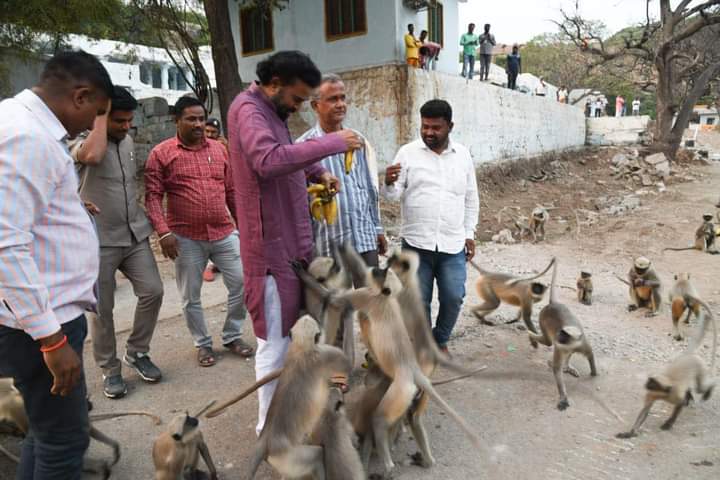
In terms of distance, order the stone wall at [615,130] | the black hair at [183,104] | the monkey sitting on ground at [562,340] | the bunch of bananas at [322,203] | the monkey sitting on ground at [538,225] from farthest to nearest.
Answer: the stone wall at [615,130]
the monkey sitting on ground at [538,225]
the black hair at [183,104]
the monkey sitting on ground at [562,340]
the bunch of bananas at [322,203]

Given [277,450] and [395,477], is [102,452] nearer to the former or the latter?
[277,450]

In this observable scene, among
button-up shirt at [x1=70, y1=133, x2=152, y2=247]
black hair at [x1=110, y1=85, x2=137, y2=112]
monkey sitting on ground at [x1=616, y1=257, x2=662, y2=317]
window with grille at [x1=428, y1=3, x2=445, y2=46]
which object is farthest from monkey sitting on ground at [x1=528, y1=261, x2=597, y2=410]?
window with grille at [x1=428, y1=3, x2=445, y2=46]

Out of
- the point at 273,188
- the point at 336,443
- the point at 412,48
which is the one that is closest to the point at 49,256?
the point at 273,188

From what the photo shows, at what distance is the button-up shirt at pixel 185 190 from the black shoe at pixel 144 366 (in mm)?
902

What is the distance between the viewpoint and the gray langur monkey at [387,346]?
8.18ft

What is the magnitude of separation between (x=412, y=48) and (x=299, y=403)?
9.53 meters

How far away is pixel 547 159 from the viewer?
1694cm

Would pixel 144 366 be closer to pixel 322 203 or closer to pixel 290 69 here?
pixel 322 203

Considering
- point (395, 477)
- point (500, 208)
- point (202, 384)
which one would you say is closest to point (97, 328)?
point (202, 384)

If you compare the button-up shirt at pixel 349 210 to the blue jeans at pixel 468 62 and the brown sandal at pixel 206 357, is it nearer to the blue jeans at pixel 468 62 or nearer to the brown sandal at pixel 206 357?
the brown sandal at pixel 206 357

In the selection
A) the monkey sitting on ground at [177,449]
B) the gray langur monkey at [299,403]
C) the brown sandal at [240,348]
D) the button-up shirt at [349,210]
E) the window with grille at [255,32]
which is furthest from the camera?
the window with grille at [255,32]

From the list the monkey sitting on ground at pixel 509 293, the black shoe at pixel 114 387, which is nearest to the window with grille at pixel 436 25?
the monkey sitting on ground at pixel 509 293

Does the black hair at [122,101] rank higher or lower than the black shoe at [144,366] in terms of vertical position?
higher

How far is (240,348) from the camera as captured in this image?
4.05 meters
